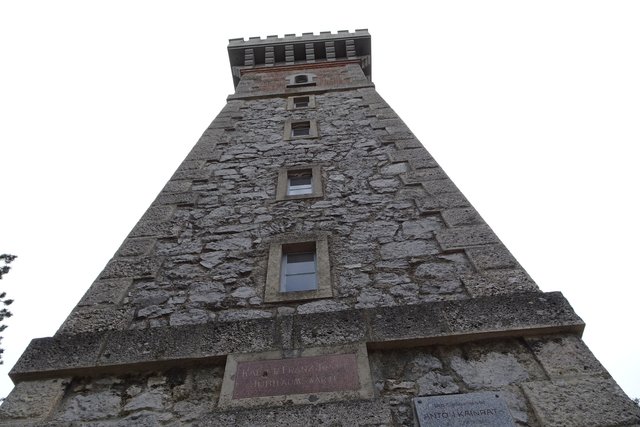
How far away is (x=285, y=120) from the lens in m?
8.70

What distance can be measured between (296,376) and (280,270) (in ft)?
4.55

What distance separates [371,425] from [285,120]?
21.3 feet

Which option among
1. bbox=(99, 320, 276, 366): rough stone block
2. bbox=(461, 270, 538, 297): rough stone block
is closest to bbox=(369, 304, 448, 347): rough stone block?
bbox=(461, 270, 538, 297): rough stone block

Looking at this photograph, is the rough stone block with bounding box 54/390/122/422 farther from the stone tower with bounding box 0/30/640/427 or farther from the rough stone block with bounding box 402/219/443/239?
the rough stone block with bounding box 402/219/443/239

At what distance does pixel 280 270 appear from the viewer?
4.54 m

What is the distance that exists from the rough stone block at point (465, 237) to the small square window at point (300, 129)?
353cm

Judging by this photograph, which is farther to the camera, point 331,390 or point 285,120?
point 285,120

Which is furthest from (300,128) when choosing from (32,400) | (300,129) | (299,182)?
(32,400)

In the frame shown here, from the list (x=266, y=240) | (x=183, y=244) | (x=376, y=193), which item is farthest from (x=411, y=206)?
(x=183, y=244)

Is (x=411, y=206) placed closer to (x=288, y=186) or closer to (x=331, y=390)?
(x=288, y=186)

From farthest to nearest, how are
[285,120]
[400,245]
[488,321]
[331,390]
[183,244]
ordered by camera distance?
[285,120]
[183,244]
[400,245]
[488,321]
[331,390]

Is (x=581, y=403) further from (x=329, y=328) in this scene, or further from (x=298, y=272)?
(x=298, y=272)

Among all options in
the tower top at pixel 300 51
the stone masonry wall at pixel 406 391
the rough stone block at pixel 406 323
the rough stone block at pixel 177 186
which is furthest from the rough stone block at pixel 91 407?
the tower top at pixel 300 51

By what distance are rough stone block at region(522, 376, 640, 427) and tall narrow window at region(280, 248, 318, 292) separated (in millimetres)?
1928
